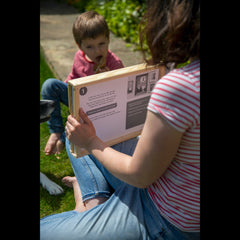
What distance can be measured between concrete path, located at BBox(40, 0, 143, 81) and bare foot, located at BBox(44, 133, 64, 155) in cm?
143

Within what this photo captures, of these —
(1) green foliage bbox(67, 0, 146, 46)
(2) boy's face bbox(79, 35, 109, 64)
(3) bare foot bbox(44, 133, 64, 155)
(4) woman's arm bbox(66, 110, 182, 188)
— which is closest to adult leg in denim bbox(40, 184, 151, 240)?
(4) woman's arm bbox(66, 110, 182, 188)

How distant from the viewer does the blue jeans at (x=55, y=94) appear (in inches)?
107

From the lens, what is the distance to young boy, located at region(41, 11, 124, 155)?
271 cm

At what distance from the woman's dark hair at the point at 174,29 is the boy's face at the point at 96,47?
142 cm

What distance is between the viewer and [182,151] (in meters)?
1.25

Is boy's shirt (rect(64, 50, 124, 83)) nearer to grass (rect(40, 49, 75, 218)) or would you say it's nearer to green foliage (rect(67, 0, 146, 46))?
grass (rect(40, 49, 75, 218))

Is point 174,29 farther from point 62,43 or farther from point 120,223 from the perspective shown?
point 62,43

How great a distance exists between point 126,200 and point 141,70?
609 mm

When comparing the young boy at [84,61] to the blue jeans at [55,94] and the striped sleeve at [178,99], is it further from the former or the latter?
the striped sleeve at [178,99]

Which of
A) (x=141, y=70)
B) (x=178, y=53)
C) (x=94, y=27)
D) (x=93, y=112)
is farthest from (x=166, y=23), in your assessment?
(x=94, y=27)
